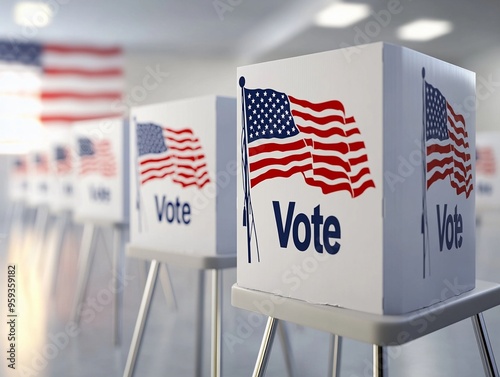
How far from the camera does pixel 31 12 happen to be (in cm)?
454

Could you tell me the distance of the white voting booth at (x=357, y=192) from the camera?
78 cm

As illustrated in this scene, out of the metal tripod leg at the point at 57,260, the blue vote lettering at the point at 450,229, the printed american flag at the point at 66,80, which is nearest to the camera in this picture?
the blue vote lettering at the point at 450,229

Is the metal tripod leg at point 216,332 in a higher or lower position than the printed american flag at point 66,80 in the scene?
lower

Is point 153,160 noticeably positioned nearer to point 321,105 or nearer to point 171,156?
point 171,156

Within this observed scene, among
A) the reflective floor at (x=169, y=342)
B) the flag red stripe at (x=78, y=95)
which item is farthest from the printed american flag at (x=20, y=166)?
the reflective floor at (x=169, y=342)

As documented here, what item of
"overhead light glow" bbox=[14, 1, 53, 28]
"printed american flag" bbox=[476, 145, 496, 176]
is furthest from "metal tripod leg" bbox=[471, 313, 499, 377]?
"overhead light glow" bbox=[14, 1, 53, 28]

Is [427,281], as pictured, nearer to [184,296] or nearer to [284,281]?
[284,281]

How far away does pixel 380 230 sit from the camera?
0.78 meters

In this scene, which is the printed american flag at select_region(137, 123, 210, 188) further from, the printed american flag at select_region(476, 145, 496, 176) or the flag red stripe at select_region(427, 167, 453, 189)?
the printed american flag at select_region(476, 145, 496, 176)

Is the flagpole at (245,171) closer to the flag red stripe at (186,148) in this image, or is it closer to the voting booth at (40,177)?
the flag red stripe at (186,148)

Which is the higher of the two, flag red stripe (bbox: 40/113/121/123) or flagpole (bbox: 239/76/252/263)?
flag red stripe (bbox: 40/113/121/123)

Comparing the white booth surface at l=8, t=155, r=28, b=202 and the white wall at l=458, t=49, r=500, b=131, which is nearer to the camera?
the white wall at l=458, t=49, r=500, b=131

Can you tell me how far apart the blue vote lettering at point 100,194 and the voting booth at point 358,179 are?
49.1 inches

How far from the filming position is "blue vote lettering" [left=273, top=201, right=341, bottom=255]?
84 cm
